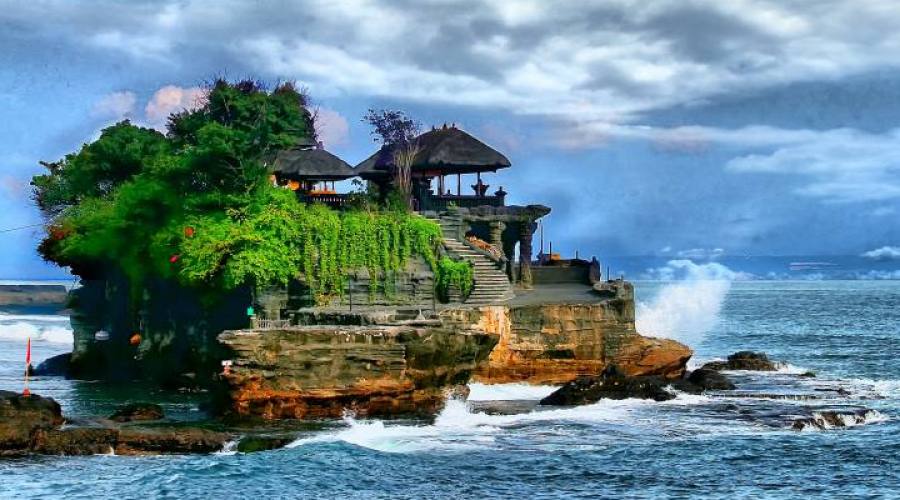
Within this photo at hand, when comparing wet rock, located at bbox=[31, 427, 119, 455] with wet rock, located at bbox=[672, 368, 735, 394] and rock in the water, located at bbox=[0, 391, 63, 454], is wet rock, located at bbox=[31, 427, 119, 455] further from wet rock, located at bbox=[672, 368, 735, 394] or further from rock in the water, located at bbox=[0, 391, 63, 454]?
wet rock, located at bbox=[672, 368, 735, 394]

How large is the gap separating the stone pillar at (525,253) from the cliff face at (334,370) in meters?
17.2

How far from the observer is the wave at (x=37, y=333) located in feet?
261

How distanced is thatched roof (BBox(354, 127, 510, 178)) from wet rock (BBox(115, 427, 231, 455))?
2438cm

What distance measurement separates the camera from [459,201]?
50812mm

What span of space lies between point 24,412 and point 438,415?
1131cm

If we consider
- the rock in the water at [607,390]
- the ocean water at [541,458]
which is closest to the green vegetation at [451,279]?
the ocean water at [541,458]

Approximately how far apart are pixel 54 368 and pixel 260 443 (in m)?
28.5

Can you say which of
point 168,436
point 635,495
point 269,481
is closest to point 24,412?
point 168,436

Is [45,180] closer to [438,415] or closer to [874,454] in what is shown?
[438,415]

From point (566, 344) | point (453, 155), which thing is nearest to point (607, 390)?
point (566, 344)

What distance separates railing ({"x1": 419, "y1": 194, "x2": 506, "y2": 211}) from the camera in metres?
50.6

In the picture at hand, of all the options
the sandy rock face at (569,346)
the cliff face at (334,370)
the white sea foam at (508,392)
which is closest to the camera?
the cliff face at (334,370)

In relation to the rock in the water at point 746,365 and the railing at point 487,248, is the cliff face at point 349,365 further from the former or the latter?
the rock in the water at point 746,365

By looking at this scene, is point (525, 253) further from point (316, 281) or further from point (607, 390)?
point (607, 390)
